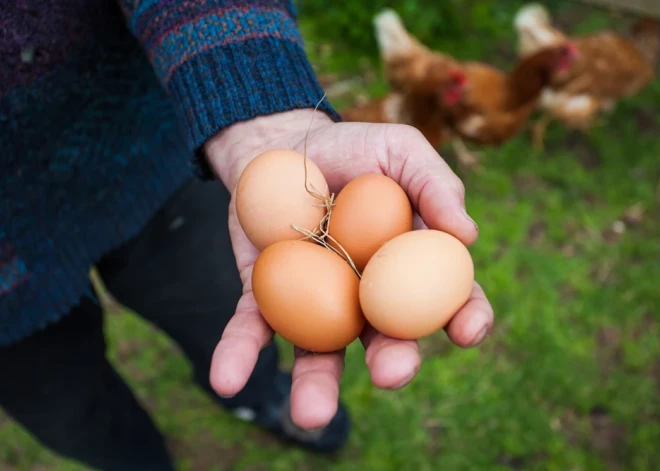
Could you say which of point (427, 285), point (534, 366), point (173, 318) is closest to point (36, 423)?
point (173, 318)

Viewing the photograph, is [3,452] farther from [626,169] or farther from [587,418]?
[626,169]

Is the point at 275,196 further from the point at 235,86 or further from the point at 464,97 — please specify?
the point at 464,97

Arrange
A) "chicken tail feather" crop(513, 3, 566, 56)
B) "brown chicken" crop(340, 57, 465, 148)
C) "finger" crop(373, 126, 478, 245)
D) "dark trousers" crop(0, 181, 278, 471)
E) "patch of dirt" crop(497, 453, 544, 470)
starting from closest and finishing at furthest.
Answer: "finger" crop(373, 126, 478, 245), "dark trousers" crop(0, 181, 278, 471), "patch of dirt" crop(497, 453, 544, 470), "brown chicken" crop(340, 57, 465, 148), "chicken tail feather" crop(513, 3, 566, 56)


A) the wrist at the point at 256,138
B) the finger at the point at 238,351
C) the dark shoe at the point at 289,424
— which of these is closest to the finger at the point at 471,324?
the finger at the point at 238,351

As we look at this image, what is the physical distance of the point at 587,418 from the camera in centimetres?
193

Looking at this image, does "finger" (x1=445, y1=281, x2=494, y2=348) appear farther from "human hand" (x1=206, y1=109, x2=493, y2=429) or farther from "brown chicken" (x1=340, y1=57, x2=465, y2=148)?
"brown chicken" (x1=340, y1=57, x2=465, y2=148)

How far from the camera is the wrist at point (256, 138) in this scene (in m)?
1.06

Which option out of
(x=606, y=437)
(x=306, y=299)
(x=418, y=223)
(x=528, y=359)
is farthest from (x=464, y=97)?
(x=306, y=299)

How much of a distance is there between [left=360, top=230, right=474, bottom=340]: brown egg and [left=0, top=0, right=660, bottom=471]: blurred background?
1.11 m

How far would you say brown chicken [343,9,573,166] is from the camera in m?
2.74

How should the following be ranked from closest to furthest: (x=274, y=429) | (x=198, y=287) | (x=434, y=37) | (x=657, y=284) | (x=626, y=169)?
(x=198, y=287), (x=274, y=429), (x=657, y=284), (x=626, y=169), (x=434, y=37)

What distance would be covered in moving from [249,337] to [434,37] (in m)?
3.04

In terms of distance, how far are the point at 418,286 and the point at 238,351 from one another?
0.31 metres

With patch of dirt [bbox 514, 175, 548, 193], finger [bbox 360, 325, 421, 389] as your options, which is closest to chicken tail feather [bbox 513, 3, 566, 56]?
patch of dirt [bbox 514, 175, 548, 193]
